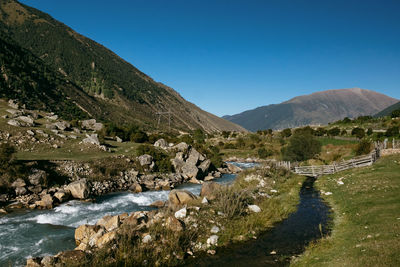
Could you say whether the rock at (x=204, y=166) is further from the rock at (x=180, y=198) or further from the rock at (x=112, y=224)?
the rock at (x=112, y=224)

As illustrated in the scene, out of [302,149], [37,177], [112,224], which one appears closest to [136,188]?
[37,177]

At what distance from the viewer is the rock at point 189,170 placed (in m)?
33.5

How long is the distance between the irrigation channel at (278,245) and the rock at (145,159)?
21056 mm

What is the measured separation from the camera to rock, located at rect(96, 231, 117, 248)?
10.8 m

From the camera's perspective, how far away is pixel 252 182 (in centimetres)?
2495

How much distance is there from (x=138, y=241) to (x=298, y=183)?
20.1 metres

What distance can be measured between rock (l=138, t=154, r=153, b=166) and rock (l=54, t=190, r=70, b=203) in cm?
1139

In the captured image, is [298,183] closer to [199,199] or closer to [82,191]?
[199,199]

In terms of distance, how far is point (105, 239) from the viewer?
11.2m

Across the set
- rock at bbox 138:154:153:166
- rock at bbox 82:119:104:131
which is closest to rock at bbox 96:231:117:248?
rock at bbox 138:154:153:166

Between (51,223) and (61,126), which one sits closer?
(51,223)

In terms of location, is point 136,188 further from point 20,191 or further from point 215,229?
point 215,229

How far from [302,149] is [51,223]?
3839cm

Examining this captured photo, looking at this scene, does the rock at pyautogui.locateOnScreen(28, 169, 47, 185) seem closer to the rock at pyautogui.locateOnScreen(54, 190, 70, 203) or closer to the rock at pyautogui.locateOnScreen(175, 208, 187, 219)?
the rock at pyautogui.locateOnScreen(54, 190, 70, 203)
